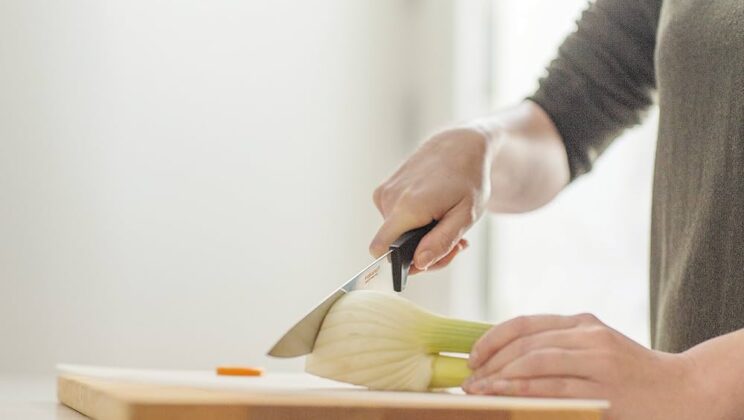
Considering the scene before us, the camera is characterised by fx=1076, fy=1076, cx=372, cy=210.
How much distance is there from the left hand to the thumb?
0.76ft

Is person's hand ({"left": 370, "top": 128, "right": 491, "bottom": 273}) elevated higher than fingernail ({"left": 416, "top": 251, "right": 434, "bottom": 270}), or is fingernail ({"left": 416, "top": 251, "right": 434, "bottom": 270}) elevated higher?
person's hand ({"left": 370, "top": 128, "right": 491, "bottom": 273})

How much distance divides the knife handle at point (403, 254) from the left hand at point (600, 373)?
0.20 metres

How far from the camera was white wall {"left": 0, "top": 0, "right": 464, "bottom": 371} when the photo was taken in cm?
182

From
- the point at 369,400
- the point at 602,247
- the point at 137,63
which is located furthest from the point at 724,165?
the point at 137,63

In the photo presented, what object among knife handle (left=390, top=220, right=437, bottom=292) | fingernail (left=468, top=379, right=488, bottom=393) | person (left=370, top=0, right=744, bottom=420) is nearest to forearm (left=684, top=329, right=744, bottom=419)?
person (left=370, top=0, right=744, bottom=420)

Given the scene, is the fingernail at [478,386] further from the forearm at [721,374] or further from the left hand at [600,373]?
the forearm at [721,374]

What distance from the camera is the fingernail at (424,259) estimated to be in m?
0.98

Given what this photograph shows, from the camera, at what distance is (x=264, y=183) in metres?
2.16

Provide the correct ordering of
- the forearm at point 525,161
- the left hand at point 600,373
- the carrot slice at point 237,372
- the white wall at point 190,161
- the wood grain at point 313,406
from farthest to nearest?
the white wall at point 190,161
the forearm at point 525,161
the carrot slice at point 237,372
the left hand at point 600,373
the wood grain at point 313,406

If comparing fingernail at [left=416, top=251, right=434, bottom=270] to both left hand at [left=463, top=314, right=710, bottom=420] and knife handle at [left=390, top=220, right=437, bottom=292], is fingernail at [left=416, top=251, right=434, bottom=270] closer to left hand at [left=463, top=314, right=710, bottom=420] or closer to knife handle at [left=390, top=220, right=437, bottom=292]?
knife handle at [left=390, top=220, right=437, bottom=292]

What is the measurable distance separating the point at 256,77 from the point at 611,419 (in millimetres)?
1542

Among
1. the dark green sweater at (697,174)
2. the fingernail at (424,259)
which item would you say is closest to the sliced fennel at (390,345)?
the fingernail at (424,259)

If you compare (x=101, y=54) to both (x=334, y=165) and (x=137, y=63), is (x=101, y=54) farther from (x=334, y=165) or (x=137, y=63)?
(x=334, y=165)

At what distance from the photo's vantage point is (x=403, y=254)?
954 millimetres
